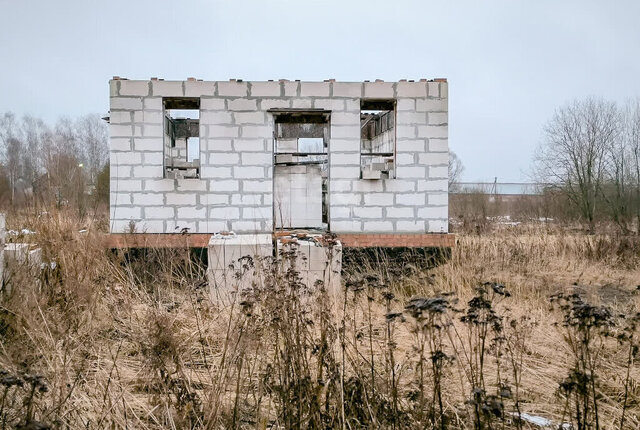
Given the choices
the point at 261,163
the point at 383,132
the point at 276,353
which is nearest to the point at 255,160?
the point at 261,163

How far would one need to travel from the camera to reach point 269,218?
902 cm

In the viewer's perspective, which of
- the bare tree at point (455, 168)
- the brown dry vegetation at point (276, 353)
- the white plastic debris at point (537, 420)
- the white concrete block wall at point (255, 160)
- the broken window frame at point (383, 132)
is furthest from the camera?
the bare tree at point (455, 168)

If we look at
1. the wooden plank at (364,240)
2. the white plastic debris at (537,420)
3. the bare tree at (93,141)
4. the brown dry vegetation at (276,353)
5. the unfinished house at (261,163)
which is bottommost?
the white plastic debris at (537,420)

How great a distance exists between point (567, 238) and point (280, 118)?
24.3ft

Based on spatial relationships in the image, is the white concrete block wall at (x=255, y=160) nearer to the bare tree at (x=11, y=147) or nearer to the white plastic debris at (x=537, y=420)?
the white plastic debris at (x=537, y=420)

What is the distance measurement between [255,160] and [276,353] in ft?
20.5

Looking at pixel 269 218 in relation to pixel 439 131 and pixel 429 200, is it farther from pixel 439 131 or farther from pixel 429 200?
pixel 439 131

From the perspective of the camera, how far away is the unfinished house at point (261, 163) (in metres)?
8.84

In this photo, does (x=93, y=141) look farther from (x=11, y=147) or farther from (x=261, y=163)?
(x=261, y=163)

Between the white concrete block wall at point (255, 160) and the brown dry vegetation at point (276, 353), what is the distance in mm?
1418

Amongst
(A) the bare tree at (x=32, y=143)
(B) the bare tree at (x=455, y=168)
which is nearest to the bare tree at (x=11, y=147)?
(A) the bare tree at (x=32, y=143)

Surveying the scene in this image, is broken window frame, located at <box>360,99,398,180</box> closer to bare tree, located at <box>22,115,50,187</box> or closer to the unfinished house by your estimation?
the unfinished house

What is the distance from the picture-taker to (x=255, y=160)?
8.98m

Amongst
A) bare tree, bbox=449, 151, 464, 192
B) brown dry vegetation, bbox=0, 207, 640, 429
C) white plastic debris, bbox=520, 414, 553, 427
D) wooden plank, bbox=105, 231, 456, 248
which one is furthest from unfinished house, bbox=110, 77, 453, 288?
bare tree, bbox=449, 151, 464, 192
